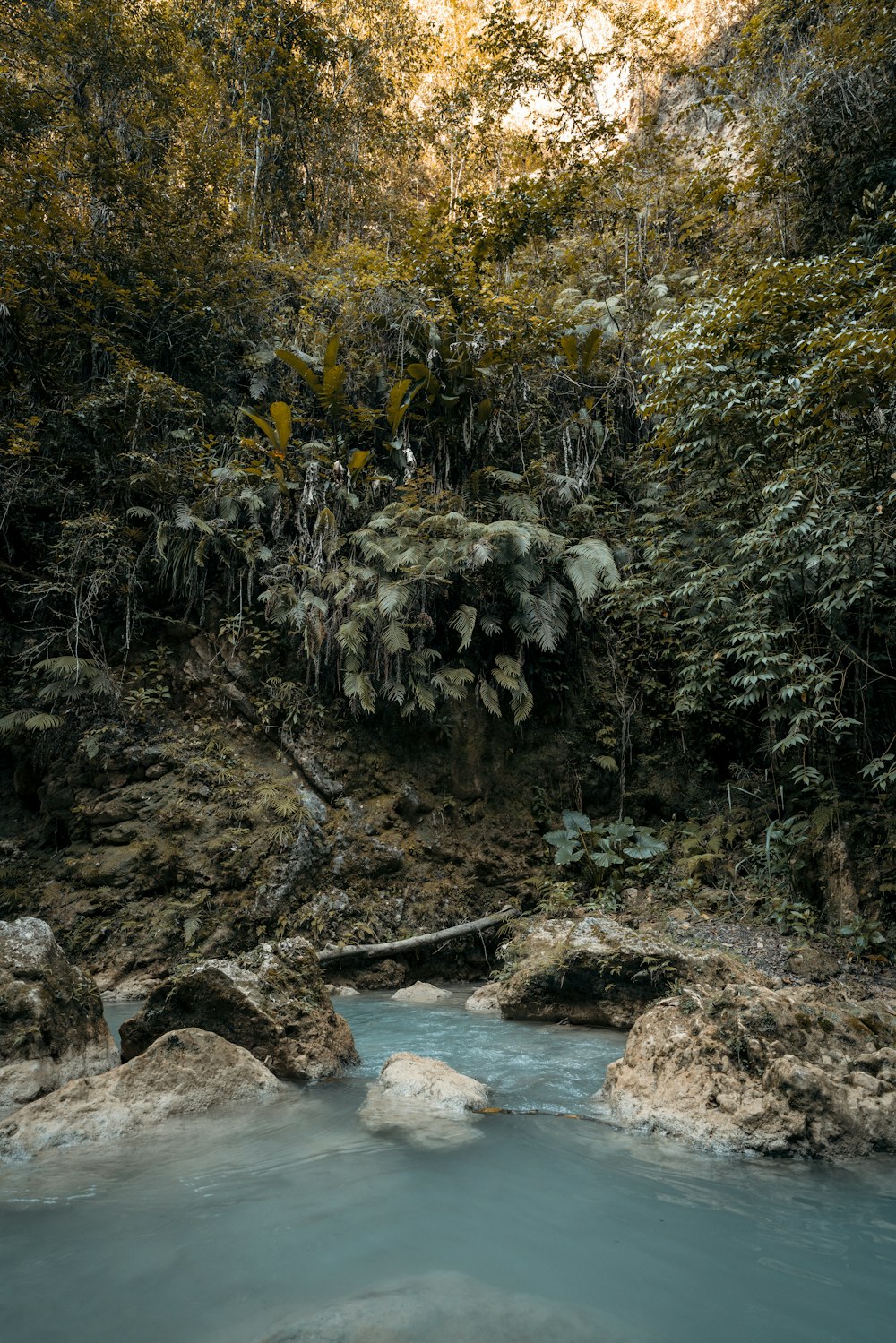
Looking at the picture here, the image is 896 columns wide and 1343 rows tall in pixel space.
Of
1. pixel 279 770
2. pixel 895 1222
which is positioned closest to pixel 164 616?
pixel 279 770

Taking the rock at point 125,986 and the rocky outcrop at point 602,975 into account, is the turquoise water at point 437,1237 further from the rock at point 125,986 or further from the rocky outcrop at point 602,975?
the rock at point 125,986

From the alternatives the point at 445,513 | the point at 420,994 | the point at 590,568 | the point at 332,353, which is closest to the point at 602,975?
the point at 420,994

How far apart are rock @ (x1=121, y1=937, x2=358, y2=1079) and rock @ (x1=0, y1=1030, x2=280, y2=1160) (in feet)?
1.05

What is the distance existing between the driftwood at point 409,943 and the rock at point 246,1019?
8.61 feet

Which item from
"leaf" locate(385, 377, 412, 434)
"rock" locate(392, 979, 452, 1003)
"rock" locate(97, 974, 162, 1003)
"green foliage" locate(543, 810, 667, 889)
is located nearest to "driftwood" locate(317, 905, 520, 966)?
"rock" locate(392, 979, 452, 1003)

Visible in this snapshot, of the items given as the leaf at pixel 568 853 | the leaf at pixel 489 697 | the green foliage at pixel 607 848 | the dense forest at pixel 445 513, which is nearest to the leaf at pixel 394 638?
the dense forest at pixel 445 513

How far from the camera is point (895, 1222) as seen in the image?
8.07 ft

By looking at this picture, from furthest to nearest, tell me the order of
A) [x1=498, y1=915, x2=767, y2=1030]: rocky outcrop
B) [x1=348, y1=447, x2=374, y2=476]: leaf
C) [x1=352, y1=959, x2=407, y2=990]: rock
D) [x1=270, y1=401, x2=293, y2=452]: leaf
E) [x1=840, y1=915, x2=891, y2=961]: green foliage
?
[x1=348, y1=447, x2=374, y2=476]: leaf < [x1=270, y1=401, x2=293, y2=452]: leaf < [x1=352, y1=959, x2=407, y2=990]: rock < [x1=840, y1=915, x2=891, y2=961]: green foliage < [x1=498, y1=915, x2=767, y2=1030]: rocky outcrop

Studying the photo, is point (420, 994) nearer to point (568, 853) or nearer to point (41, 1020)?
point (568, 853)

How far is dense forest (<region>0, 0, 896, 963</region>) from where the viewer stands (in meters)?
6.89

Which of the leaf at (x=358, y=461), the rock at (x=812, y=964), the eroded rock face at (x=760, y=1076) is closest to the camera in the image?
the eroded rock face at (x=760, y=1076)

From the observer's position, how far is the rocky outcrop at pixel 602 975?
498cm

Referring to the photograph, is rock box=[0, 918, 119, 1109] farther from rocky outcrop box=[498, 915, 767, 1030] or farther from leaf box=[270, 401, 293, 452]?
leaf box=[270, 401, 293, 452]

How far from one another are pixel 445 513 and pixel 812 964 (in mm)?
6216
